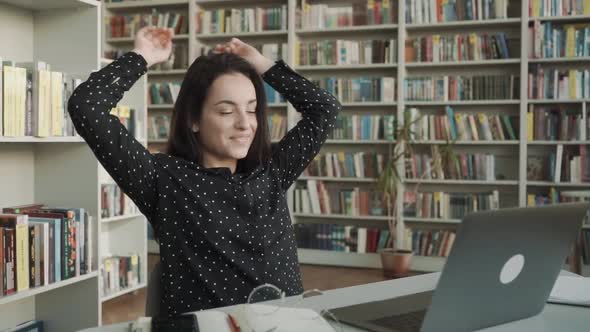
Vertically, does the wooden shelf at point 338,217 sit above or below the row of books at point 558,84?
below

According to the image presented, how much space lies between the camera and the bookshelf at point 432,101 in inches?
183

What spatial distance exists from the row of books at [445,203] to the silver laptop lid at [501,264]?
3844 millimetres

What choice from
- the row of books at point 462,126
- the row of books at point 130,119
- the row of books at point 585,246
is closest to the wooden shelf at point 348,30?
the row of books at point 462,126

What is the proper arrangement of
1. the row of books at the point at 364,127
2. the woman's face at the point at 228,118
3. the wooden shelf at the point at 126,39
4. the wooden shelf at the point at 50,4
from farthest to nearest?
the wooden shelf at the point at 126,39
the row of books at the point at 364,127
the wooden shelf at the point at 50,4
the woman's face at the point at 228,118

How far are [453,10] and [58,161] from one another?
11.1 feet

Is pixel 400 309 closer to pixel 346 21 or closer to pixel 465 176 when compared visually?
pixel 465 176

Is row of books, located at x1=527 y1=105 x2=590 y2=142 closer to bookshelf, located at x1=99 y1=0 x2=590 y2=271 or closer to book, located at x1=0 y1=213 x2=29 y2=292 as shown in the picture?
bookshelf, located at x1=99 y1=0 x2=590 y2=271

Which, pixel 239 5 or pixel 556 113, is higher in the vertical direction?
pixel 239 5

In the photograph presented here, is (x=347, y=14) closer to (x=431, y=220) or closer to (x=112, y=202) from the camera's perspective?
(x=431, y=220)

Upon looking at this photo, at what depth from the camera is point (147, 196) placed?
1354 millimetres

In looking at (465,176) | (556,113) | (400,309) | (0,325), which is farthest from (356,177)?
(400,309)

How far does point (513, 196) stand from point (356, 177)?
4.22ft

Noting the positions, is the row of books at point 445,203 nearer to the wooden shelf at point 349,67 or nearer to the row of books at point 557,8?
the wooden shelf at point 349,67

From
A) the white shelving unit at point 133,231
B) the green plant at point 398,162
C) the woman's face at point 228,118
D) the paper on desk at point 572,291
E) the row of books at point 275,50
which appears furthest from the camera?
the row of books at point 275,50
